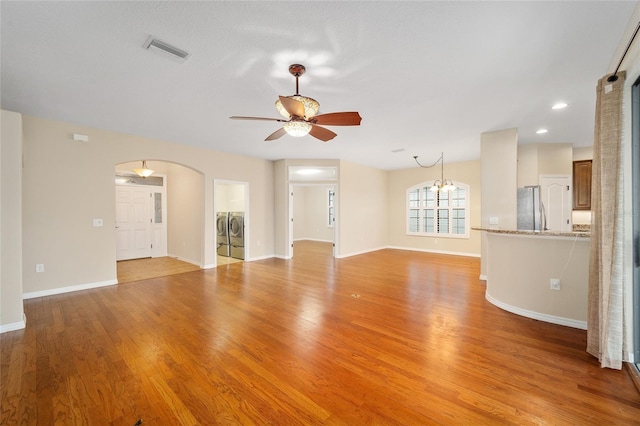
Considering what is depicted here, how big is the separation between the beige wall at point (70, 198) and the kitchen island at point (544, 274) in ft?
20.4

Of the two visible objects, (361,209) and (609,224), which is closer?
(609,224)

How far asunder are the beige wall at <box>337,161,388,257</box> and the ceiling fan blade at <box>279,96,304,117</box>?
4825mm

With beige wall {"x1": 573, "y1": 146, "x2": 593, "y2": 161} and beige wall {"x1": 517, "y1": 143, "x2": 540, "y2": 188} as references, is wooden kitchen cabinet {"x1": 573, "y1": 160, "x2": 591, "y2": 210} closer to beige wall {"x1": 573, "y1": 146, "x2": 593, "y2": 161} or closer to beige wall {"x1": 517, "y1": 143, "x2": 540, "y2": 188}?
beige wall {"x1": 573, "y1": 146, "x2": 593, "y2": 161}

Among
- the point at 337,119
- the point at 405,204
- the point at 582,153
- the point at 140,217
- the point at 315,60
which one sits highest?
the point at 315,60

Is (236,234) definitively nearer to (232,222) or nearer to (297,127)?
(232,222)

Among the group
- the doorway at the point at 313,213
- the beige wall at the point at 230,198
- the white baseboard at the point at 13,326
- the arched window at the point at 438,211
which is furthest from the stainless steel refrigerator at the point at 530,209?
the white baseboard at the point at 13,326

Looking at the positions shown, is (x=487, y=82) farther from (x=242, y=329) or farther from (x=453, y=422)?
(x=242, y=329)

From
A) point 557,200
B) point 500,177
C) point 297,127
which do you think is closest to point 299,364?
point 297,127

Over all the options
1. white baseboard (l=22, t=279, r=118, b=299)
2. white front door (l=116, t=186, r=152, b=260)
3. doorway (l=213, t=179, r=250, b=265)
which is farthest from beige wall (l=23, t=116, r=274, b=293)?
white front door (l=116, t=186, r=152, b=260)

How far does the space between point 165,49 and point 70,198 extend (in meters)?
3.60

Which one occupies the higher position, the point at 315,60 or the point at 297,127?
the point at 315,60

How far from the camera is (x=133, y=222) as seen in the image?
283 inches

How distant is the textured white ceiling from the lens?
191cm

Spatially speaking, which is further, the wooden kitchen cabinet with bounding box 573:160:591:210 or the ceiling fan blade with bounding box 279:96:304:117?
the wooden kitchen cabinet with bounding box 573:160:591:210
